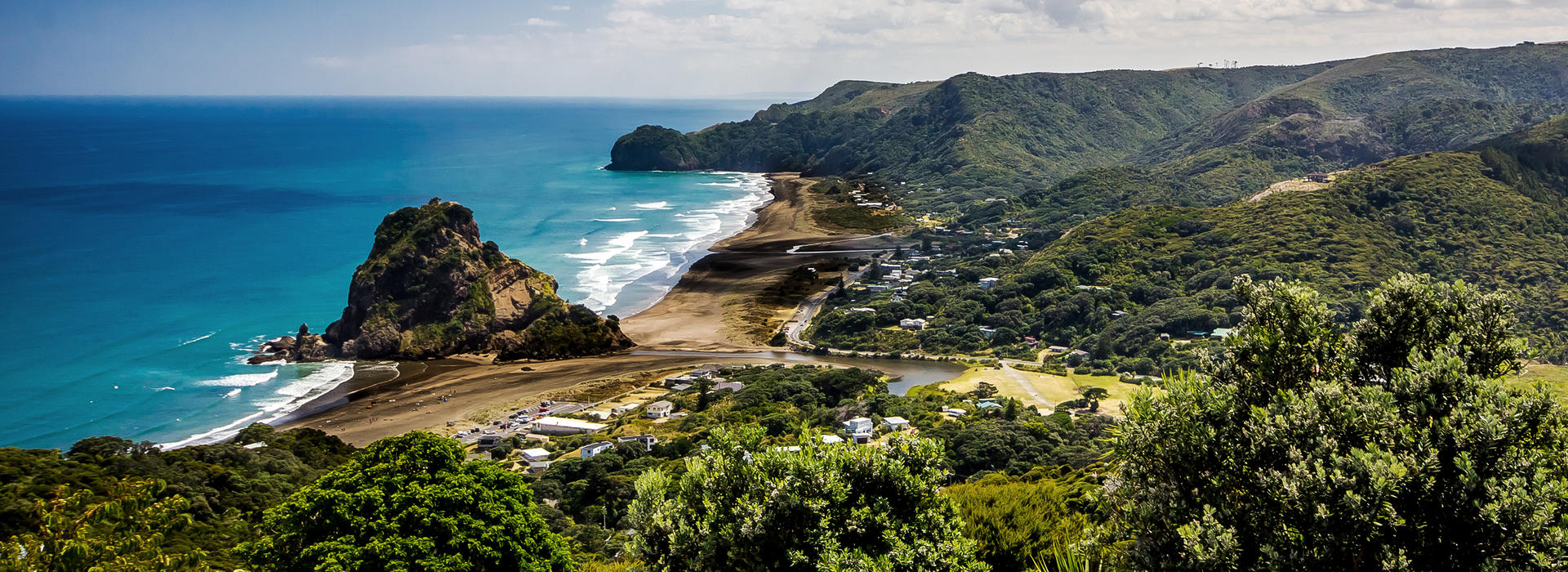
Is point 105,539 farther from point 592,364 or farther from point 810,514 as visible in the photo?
point 592,364

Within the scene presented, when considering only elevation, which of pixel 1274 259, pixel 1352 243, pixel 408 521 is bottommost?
pixel 1274 259

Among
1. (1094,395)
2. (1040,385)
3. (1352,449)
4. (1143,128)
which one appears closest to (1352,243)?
(1040,385)

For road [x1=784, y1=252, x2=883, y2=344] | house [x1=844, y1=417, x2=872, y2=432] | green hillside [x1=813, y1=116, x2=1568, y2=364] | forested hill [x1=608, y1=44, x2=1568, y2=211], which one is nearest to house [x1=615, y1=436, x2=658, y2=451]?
house [x1=844, y1=417, x2=872, y2=432]

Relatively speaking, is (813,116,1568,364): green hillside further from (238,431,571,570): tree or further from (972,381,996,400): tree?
(238,431,571,570): tree

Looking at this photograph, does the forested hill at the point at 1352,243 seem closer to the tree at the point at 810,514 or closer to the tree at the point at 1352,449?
the tree at the point at 810,514

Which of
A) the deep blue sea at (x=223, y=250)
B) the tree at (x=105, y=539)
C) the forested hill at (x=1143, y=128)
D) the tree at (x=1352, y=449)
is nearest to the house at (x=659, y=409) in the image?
→ the deep blue sea at (x=223, y=250)

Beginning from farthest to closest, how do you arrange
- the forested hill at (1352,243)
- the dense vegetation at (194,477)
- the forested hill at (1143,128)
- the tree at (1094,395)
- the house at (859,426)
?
the forested hill at (1143,128)
the forested hill at (1352,243)
the tree at (1094,395)
the house at (859,426)
the dense vegetation at (194,477)

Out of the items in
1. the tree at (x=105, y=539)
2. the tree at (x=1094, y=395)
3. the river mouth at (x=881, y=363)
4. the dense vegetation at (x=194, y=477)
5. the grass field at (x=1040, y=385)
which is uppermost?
the tree at (x=105, y=539)
